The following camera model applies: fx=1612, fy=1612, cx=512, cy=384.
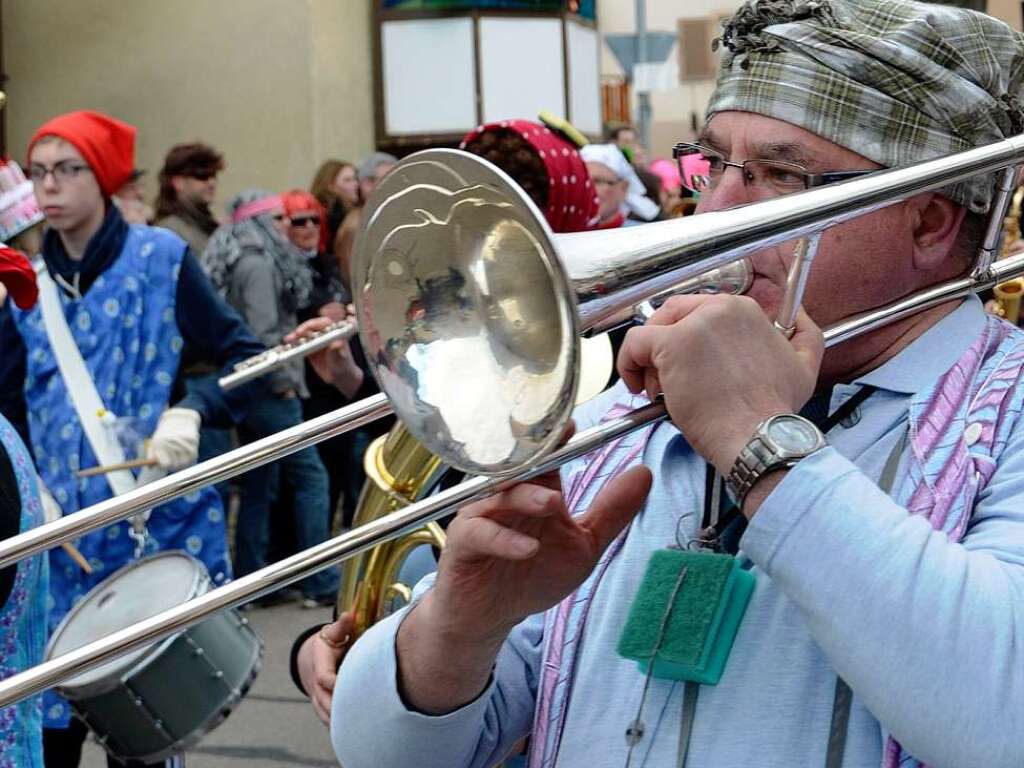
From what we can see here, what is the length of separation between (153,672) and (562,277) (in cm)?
232

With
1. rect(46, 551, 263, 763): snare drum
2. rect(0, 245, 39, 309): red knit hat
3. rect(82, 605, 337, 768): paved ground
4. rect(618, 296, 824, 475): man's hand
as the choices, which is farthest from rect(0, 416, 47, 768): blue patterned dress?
rect(82, 605, 337, 768): paved ground

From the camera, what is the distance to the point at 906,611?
1.42m

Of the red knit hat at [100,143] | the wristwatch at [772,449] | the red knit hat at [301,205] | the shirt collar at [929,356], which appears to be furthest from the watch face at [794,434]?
the red knit hat at [301,205]

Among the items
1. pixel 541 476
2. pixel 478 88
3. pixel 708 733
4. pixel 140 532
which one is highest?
pixel 541 476

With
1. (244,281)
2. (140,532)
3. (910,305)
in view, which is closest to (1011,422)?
(910,305)

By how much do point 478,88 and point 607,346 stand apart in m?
14.6

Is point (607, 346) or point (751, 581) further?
point (607, 346)

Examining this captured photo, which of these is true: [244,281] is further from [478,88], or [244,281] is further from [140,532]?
[478,88]

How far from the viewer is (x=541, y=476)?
163 centimetres

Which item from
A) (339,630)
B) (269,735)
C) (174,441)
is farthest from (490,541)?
(269,735)

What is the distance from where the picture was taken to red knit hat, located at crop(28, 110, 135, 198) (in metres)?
4.58

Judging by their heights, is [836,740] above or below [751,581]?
below

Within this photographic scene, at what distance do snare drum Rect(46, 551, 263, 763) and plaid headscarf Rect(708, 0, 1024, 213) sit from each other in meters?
2.06

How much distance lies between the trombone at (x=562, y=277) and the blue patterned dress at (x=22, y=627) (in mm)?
1001
